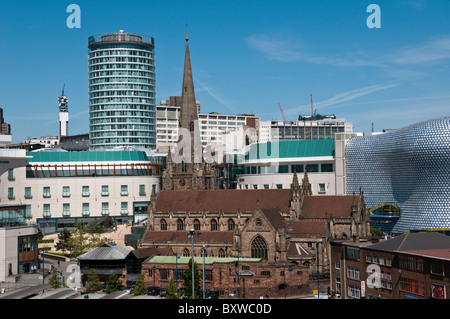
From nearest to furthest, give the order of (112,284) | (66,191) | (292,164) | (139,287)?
(139,287)
(112,284)
(66,191)
(292,164)

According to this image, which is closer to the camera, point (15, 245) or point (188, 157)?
point (15, 245)

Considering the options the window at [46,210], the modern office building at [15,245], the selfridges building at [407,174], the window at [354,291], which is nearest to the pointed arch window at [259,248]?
the window at [354,291]

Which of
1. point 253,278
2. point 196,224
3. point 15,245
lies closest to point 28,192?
point 196,224

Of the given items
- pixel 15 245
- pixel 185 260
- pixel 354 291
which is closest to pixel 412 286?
pixel 354 291

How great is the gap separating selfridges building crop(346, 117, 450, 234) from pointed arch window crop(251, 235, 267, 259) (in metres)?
53.3

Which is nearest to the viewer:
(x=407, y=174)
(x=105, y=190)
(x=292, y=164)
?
(x=407, y=174)

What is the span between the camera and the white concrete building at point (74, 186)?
142 m

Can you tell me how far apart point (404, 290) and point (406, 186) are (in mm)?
72593

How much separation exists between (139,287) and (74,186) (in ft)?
243

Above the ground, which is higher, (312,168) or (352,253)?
(312,168)

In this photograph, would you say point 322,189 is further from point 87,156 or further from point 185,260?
point 185,260

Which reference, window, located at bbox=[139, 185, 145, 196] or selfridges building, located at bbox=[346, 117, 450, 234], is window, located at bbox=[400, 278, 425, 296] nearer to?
selfridges building, located at bbox=[346, 117, 450, 234]

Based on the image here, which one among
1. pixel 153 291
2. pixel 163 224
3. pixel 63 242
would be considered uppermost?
pixel 163 224

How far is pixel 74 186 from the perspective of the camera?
484 ft
